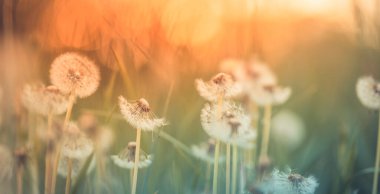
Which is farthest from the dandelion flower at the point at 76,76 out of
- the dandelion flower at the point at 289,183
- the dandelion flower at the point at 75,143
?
the dandelion flower at the point at 289,183

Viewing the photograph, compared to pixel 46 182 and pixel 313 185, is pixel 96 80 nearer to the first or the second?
pixel 46 182

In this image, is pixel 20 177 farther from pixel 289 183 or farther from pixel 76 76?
pixel 289 183

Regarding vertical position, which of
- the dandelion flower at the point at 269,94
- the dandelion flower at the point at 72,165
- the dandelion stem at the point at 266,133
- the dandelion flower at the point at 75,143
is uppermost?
the dandelion flower at the point at 269,94

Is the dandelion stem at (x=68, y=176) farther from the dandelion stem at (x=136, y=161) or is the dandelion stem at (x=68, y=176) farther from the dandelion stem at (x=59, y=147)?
the dandelion stem at (x=136, y=161)

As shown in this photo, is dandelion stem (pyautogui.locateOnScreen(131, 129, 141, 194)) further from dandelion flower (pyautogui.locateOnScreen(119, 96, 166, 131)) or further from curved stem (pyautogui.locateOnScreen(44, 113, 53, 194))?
curved stem (pyautogui.locateOnScreen(44, 113, 53, 194))

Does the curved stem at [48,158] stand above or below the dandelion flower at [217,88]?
below

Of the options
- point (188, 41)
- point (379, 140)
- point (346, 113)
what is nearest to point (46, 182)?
point (188, 41)
